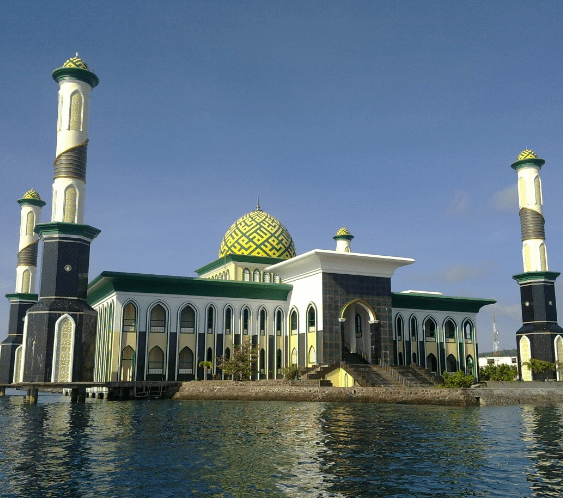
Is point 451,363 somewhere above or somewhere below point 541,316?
below

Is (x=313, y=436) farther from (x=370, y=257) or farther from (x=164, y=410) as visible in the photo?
(x=370, y=257)

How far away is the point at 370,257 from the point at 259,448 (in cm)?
2499

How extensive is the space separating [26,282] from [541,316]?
38.3 metres

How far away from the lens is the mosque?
107 ft

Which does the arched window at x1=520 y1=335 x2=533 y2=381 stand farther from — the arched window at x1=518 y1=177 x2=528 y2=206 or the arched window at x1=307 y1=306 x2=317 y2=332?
the arched window at x1=307 y1=306 x2=317 y2=332

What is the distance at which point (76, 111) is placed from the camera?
3472 cm

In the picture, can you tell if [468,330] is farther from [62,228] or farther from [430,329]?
[62,228]

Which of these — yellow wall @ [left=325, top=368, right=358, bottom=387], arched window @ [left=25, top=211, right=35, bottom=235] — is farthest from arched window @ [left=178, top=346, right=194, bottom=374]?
arched window @ [left=25, top=211, right=35, bottom=235]

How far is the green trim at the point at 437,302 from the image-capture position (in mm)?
43219

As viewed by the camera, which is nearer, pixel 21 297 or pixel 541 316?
pixel 541 316

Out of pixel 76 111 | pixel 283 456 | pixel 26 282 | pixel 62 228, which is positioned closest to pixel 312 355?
pixel 62 228

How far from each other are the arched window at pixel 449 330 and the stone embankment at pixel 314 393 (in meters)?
15.9

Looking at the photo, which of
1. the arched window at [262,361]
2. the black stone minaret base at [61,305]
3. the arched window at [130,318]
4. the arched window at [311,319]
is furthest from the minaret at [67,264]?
the arched window at [311,319]

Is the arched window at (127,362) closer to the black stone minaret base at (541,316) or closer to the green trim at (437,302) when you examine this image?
the green trim at (437,302)
